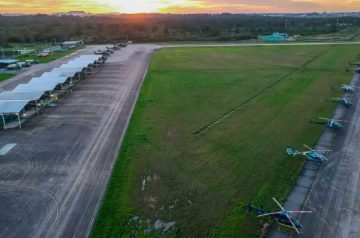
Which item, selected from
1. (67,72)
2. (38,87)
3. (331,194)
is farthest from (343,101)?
(67,72)

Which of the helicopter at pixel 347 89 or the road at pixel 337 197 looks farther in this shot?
the helicopter at pixel 347 89

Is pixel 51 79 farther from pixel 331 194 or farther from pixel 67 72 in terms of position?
pixel 331 194

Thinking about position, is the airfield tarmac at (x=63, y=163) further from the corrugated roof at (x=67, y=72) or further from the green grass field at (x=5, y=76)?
the green grass field at (x=5, y=76)

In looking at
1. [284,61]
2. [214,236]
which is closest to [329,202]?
[214,236]

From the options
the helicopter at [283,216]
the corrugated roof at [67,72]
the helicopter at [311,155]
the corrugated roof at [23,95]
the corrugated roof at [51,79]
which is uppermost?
the corrugated roof at [67,72]

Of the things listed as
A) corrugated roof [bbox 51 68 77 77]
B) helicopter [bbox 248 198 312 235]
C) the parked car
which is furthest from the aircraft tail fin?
the parked car

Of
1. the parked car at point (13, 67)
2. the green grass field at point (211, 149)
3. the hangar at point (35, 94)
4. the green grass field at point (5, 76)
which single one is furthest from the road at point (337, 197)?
the parked car at point (13, 67)
